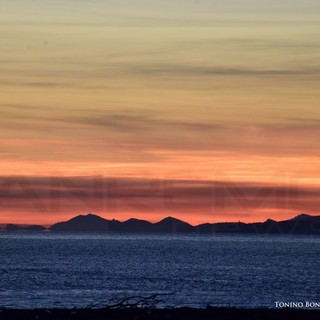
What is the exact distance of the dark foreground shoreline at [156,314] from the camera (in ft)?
69.6

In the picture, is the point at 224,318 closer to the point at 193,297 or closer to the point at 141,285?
the point at 193,297

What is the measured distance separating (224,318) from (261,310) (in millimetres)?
1959

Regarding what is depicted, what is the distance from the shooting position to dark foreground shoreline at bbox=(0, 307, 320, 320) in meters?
21.2

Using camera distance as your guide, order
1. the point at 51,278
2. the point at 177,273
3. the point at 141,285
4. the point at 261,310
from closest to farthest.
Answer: the point at 261,310 < the point at 141,285 < the point at 51,278 < the point at 177,273

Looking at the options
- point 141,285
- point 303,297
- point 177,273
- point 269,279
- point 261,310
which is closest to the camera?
point 261,310

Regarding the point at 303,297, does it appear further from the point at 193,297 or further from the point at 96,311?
the point at 96,311

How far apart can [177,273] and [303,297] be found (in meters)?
23.9

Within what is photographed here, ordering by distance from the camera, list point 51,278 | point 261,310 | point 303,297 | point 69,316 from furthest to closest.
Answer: point 51,278, point 303,297, point 261,310, point 69,316

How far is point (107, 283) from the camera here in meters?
63.0

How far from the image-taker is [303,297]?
55031 millimetres

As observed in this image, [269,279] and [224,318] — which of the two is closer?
[224,318]

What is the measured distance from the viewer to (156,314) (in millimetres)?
21469

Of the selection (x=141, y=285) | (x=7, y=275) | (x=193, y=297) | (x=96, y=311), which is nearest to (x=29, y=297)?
(x=193, y=297)

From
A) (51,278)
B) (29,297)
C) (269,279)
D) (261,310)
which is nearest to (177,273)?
(269,279)
